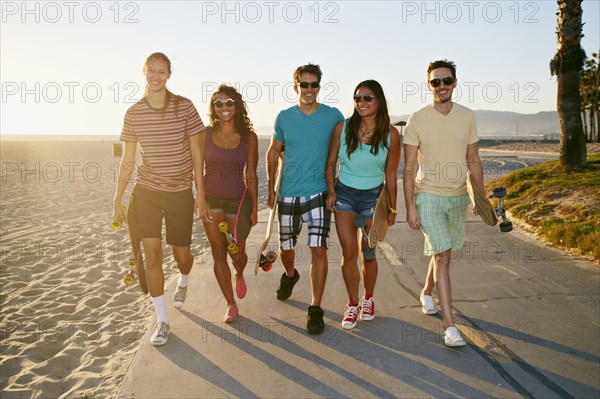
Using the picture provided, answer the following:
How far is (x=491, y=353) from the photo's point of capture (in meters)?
3.94

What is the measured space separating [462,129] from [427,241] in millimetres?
1032

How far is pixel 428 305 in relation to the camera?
490 centimetres

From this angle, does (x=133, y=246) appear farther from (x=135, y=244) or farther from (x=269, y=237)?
(x=269, y=237)

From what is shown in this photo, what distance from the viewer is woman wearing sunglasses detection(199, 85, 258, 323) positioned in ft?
15.9

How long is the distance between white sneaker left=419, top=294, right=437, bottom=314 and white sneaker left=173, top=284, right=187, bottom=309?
2.49 meters

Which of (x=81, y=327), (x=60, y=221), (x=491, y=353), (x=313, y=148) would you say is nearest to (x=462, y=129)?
A: (x=313, y=148)

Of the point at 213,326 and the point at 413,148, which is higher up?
the point at 413,148

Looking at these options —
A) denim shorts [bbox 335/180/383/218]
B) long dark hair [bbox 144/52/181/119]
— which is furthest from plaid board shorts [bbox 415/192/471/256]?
long dark hair [bbox 144/52/181/119]

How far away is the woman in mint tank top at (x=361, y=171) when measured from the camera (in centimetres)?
457

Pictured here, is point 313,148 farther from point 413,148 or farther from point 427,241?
point 427,241

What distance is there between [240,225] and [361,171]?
128 cm

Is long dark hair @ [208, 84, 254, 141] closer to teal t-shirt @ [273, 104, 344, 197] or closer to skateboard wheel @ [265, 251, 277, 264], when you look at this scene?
teal t-shirt @ [273, 104, 344, 197]

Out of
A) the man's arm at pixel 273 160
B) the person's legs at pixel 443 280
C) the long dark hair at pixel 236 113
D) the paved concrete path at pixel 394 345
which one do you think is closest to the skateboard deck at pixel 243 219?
the man's arm at pixel 273 160

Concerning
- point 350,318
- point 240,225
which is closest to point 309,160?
point 240,225
